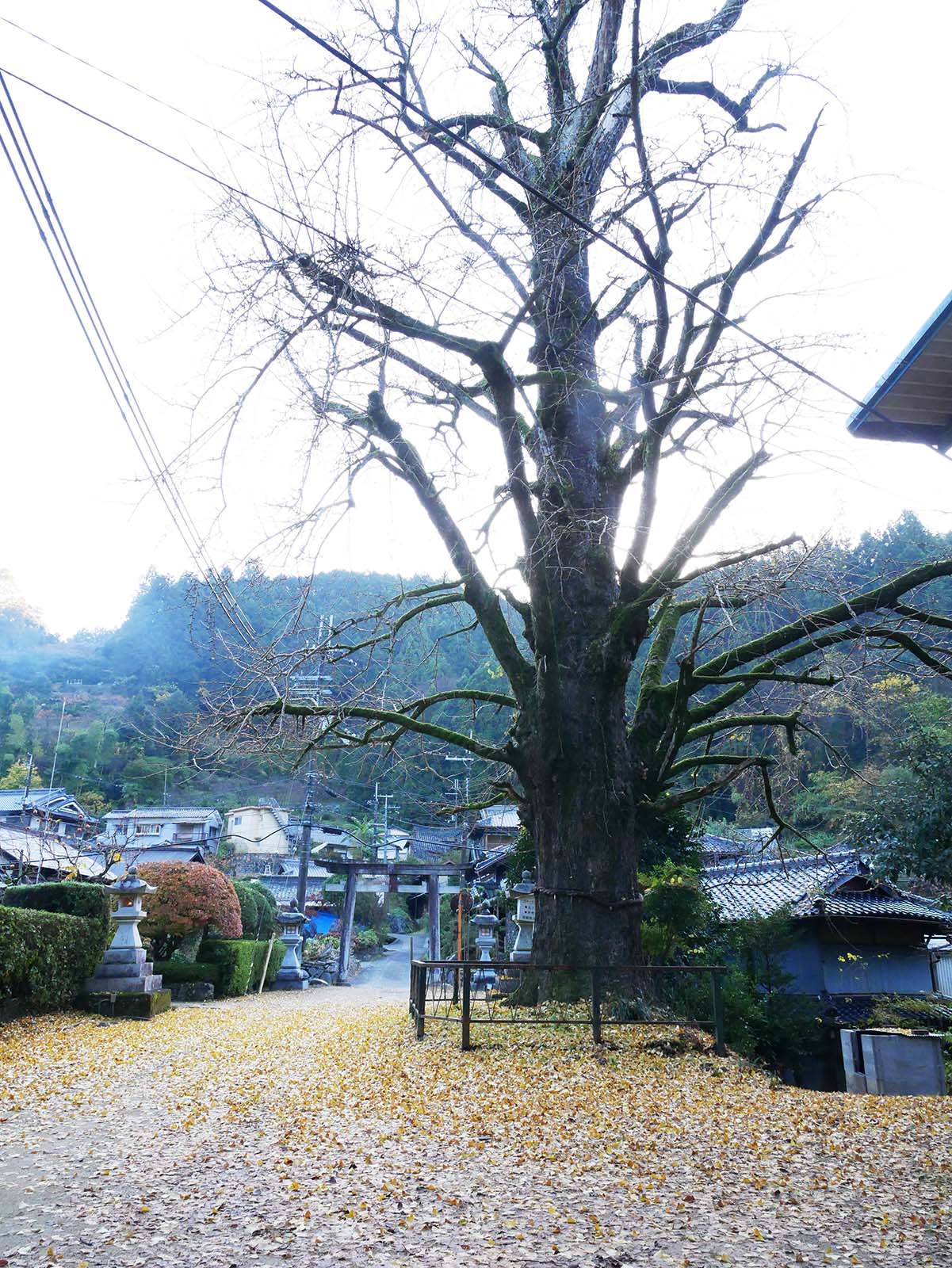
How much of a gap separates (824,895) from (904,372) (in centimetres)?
1073

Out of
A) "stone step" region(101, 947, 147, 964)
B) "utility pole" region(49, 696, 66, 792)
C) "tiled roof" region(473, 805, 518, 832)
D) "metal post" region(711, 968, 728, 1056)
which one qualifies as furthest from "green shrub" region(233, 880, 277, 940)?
"utility pole" region(49, 696, 66, 792)

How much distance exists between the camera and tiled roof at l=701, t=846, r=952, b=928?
15680 millimetres

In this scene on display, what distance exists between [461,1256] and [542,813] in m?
5.37

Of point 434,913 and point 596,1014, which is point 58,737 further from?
point 596,1014

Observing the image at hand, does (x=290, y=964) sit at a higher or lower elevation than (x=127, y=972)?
lower

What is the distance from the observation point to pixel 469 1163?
4.00m

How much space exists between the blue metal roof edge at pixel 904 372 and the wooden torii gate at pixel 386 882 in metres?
20.7

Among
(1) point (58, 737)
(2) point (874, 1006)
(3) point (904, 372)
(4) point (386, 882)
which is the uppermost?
(1) point (58, 737)

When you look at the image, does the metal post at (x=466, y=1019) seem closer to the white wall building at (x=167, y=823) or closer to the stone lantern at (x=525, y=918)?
the stone lantern at (x=525, y=918)

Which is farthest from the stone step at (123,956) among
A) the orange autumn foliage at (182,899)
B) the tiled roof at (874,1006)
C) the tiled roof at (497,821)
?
the tiled roof at (497,821)

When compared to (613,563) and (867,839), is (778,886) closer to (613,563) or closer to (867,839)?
(867,839)

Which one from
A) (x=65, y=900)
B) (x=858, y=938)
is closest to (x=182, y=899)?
(x=65, y=900)

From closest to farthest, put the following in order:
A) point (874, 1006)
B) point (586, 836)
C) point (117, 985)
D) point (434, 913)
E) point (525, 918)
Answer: point (586, 836) → point (117, 985) → point (525, 918) → point (874, 1006) → point (434, 913)

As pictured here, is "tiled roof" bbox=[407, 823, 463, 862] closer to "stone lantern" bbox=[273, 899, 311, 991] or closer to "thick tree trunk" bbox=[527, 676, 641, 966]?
"stone lantern" bbox=[273, 899, 311, 991]
